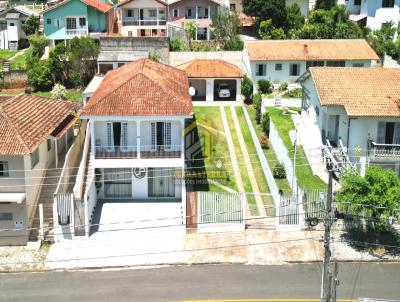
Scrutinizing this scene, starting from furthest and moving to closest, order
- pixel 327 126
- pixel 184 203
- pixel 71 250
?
1. pixel 327 126
2. pixel 184 203
3. pixel 71 250

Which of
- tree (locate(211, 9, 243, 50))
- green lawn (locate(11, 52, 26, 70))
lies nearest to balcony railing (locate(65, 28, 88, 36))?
green lawn (locate(11, 52, 26, 70))

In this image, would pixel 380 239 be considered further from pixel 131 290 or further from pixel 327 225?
pixel 131 290

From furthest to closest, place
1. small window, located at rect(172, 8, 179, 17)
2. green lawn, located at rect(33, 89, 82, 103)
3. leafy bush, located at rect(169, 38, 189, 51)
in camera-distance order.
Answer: small window, located at rect(172, 8, 179, 17) → leafy bush, located at rect(169, 38, 189, 51) → green lawn, located at rect(33, 89, 82, 103)

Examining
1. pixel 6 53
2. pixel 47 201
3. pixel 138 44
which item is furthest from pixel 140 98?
pixel 6 53

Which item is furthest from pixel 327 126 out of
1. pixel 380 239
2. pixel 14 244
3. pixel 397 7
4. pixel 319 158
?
pixel 397 7

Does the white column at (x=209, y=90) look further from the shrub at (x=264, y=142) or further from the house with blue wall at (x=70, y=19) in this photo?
the house with blue wall at (x=70, y=19)

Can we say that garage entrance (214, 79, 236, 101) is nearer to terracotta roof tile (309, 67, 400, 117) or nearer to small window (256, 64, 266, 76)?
small window (256, 64, 266, 76)
